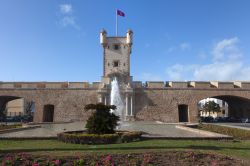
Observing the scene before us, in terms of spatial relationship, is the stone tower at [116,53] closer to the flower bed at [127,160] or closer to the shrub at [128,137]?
the shrub at [128,137]

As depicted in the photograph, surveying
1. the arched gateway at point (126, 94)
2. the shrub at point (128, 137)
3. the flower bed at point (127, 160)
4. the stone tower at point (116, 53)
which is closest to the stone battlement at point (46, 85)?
the arched gateway at point (126, 94)

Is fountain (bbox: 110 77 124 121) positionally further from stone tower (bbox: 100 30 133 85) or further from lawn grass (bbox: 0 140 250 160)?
lawn grass (bbox: 0 140 250 160)

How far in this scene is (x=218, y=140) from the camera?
1486cm

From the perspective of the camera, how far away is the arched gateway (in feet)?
132

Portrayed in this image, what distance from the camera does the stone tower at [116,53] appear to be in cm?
4256

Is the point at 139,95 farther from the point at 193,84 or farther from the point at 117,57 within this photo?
the point at 193,84

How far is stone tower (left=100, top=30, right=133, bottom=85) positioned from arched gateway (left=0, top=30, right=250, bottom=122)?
14 cm

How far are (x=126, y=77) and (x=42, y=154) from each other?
107 ft

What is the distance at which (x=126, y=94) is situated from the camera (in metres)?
40.1

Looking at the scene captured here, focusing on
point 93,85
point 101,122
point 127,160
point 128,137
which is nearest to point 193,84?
point 93,85

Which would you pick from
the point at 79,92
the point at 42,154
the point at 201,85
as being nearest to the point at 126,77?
the point at 79,92

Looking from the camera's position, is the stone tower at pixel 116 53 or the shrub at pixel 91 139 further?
the stone tower at pixel 116 53

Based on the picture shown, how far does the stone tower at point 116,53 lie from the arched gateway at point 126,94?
14 centimetres

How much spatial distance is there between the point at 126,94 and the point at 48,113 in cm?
1147
